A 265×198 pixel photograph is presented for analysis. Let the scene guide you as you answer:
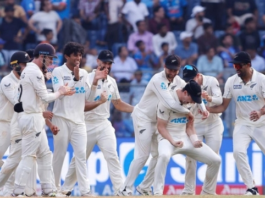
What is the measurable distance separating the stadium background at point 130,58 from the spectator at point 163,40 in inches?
4.1

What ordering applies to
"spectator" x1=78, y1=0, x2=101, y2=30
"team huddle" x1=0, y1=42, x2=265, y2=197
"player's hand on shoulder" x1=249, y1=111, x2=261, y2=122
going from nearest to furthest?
"team huddle" x1=0, y1=42, x2=265, y2=197
"player's hand on shoulder" x1=249, y1=111, x2=261, y2=122
"spectator" x1=78, y1=0, x2=101, y2=30

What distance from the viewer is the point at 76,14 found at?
21141mm

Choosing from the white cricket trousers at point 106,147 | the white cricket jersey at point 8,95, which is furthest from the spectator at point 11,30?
the white cricket trousers at point 106,147

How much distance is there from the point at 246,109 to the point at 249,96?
226 millimetres

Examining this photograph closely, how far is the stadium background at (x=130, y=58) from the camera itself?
1738 centimetres

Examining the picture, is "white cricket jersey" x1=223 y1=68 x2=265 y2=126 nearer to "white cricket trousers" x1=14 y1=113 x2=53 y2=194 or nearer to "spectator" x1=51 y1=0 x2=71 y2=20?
"white cricket trousers" x1=14 y1=113 x2=53 y2=194

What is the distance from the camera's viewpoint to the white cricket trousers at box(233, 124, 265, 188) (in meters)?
13.5

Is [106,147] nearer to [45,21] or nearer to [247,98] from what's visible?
[247,98]

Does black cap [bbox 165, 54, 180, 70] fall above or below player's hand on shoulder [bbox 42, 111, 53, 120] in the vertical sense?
above

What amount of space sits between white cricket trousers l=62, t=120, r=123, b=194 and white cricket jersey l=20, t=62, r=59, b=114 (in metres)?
1.60

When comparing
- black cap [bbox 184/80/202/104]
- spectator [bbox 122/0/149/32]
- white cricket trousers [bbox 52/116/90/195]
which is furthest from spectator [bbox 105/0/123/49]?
black cap [bbox 184/80/202/104]

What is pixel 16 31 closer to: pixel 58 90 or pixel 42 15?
pixel 42 15

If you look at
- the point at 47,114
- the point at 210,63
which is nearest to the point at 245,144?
the point at 47,114

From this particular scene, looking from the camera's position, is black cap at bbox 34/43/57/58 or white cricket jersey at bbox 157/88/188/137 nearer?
black cap at bbox 34/43/57/58
